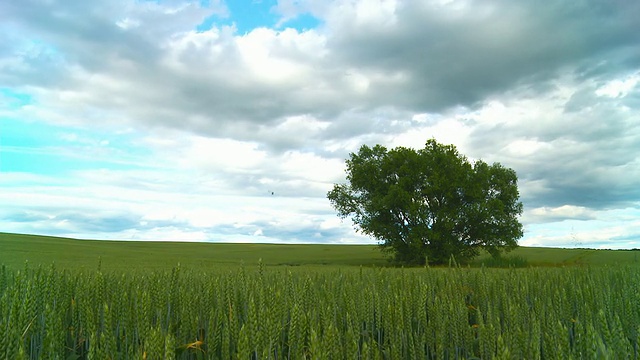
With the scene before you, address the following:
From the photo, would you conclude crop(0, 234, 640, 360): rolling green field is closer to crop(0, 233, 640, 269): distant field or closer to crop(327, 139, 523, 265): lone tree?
crop(0, 233, 640, 269): distant field

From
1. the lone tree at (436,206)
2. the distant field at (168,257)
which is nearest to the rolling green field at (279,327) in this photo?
the distant field at (168,257)

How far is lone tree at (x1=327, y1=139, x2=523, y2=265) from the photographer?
124ft

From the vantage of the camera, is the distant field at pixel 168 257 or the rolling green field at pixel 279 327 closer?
the rolling green field at pixel 279 327

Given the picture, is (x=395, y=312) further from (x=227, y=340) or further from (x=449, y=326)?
(x=227, y=340)

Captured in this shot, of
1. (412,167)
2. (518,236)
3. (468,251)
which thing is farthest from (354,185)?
(518,236)

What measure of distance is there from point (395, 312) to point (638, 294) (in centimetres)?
309

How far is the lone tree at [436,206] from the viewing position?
37844mm

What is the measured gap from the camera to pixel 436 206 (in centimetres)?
3909

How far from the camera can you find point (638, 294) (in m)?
4.76

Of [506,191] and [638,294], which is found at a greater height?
[506,191]

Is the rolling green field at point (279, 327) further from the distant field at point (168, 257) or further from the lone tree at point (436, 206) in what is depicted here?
the lone tree at point (436, 206)

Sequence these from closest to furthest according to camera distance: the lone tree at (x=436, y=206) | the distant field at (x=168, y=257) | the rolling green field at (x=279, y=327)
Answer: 1. the rolling green field at (x=279, y=327)
2. the distant field at (x=168, y=257)
3. the lone tree at (x=436, y=206)

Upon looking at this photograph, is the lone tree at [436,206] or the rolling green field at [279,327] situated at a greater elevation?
the lone tree at [436,206]

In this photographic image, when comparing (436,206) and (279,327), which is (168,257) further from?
(279,327)
